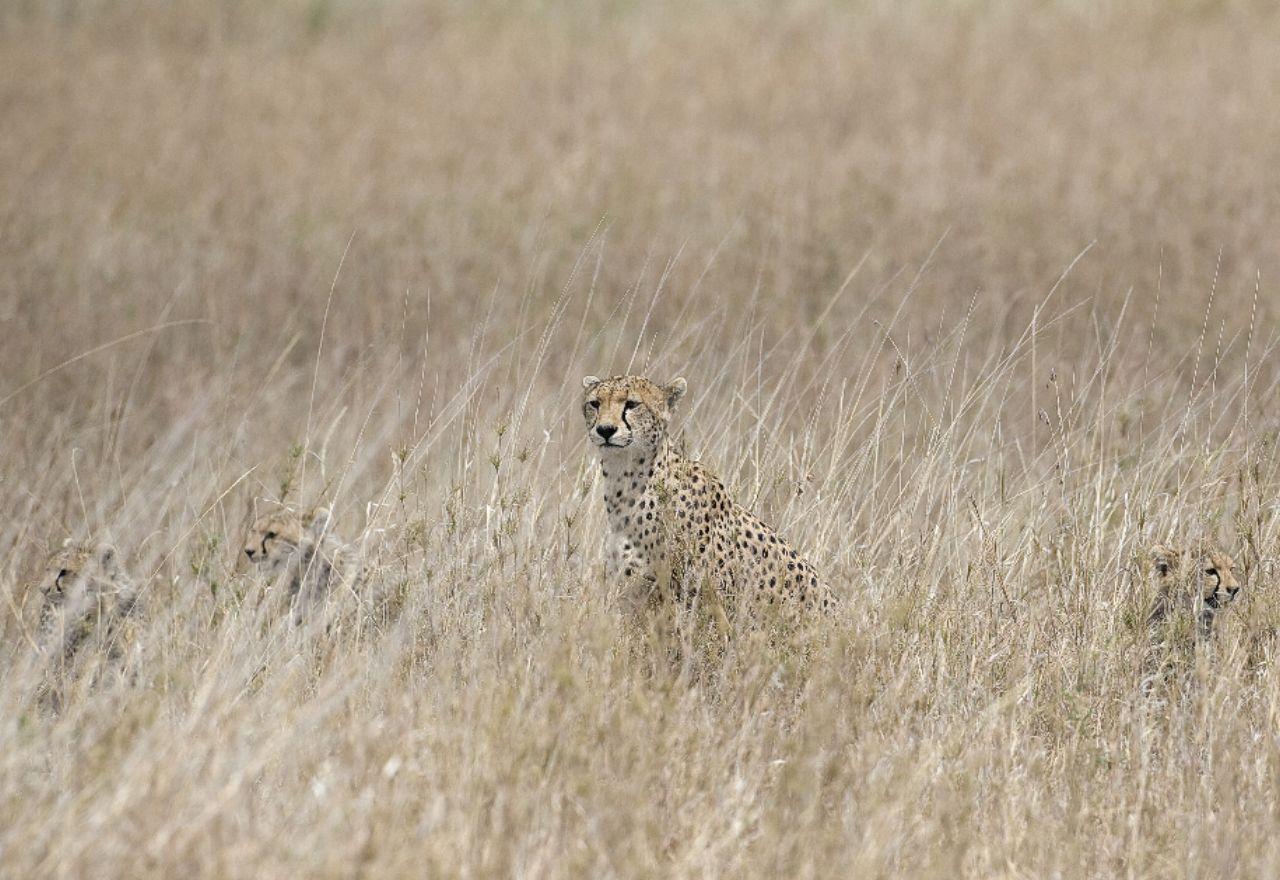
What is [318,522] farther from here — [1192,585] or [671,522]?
[1192,585]

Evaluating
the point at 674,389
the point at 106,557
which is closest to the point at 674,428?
the point at 674,389

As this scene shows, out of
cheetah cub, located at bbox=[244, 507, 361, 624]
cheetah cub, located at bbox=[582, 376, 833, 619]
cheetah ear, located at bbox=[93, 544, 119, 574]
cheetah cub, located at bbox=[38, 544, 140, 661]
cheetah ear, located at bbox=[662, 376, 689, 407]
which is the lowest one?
cheetah cub, located at bbox=[38, 544, 140, 661]

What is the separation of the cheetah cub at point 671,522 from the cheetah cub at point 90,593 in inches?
53.4

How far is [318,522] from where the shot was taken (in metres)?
5.11

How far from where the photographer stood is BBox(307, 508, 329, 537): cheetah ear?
4883 mm

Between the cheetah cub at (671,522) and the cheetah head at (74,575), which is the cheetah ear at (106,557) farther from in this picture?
the cheetah cub at (671,522)

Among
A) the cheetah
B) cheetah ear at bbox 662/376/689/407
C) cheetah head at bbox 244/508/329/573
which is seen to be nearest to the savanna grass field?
the cheetah

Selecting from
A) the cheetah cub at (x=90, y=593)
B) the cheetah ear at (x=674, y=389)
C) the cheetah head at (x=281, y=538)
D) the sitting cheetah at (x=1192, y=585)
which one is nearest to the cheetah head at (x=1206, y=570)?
the sitting cheetah at (x=1192, y=585)

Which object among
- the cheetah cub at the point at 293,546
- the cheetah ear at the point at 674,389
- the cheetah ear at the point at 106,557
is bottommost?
the cheetah ear at the point at 106,557

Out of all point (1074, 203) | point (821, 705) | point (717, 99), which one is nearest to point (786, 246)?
point (1074, 203)

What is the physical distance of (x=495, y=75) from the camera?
1368 cm

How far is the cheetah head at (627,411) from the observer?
4703 millimetres

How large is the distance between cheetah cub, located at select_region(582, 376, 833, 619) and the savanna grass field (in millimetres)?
123

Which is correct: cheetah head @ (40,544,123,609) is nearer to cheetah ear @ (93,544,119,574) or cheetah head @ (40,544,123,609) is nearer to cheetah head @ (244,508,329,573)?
cheetah ear @ (93,544,119,574)
